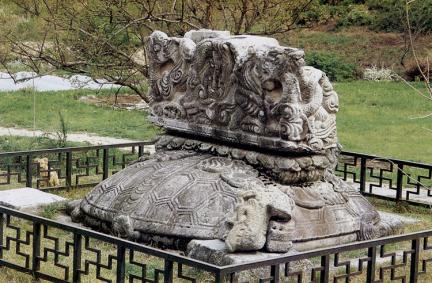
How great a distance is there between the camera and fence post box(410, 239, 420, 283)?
26.0 feet

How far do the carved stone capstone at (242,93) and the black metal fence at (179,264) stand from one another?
4.10 feet

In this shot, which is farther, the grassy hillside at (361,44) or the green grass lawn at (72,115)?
the grassy hillside at (361,44)

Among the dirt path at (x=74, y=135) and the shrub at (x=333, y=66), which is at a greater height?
the shrub at (x=333, y=66)

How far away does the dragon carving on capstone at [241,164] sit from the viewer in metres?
8.80

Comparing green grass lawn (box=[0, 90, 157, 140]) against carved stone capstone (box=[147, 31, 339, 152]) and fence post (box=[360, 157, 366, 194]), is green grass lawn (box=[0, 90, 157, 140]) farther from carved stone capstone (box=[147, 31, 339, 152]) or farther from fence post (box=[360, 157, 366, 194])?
carved stone capstone (box=[147, 31, 339, 152])

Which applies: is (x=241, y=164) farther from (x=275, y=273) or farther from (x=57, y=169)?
(x=57, y=169)

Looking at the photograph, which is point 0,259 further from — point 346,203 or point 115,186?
point 346,203

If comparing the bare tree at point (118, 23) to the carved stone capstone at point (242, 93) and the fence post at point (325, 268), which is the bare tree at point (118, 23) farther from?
the fence post at point (325, 268)

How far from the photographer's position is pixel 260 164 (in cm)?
922

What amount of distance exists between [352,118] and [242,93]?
41.3ft

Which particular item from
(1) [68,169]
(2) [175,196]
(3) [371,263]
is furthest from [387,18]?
(3) [371,263]

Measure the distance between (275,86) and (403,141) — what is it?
10.5m

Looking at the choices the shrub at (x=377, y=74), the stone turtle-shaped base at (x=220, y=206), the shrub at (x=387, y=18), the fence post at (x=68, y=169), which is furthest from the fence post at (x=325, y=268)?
the shrub at (x=387, y=18)

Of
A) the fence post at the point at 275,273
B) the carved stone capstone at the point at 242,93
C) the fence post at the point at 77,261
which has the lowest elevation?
the fence post at the point at 77,261
